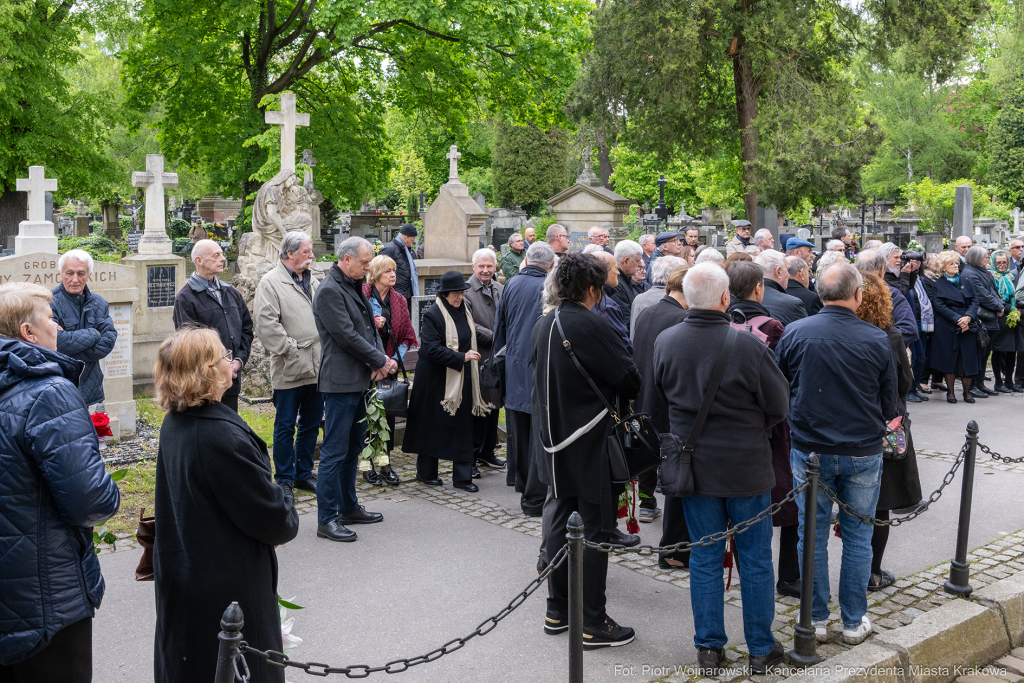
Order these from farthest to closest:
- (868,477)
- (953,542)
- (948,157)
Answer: (948,157) → (953,542) → (868,477)

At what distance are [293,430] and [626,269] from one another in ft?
9.67

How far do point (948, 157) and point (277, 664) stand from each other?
1981 inches

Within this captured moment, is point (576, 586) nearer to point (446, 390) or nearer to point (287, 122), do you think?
point (446, 390)

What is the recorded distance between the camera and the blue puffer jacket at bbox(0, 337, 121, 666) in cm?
302

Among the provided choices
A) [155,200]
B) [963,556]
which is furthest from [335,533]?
[155,200]

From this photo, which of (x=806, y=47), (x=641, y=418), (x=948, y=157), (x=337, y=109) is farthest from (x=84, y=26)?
(x=948, y=157)

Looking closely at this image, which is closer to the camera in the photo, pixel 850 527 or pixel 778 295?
pixel 850 527

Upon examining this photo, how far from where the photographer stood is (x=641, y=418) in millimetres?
4672

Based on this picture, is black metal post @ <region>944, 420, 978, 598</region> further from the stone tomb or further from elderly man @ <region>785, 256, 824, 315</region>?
the stone tomb

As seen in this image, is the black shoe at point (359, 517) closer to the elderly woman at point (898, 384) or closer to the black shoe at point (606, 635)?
the black shoe at point (606, 635)

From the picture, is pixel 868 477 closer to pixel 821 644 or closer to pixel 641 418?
pixel 821 644

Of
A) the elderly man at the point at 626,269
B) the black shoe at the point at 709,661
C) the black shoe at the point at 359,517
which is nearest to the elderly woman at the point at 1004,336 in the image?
the elderly man at the point at 626,269

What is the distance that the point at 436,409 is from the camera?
24.3 ft

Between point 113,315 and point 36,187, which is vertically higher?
point 36,187
